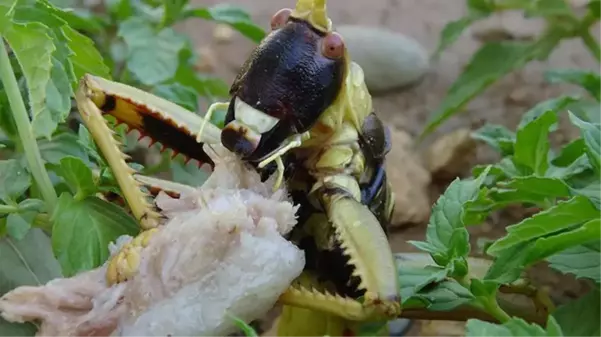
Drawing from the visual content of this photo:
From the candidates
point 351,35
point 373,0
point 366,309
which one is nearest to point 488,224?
point 351,35

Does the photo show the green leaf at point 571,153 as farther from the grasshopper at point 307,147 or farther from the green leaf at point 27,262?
the green leaf at point 27,262

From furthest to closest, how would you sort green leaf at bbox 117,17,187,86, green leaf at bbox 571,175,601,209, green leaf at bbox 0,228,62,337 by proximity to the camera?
green leaf at bbox 117,17,187,86, green leaf at bbox 0,228,62,337, green leaf at bbox 571,175,601,209

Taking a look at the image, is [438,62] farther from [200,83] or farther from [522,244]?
[522,244]

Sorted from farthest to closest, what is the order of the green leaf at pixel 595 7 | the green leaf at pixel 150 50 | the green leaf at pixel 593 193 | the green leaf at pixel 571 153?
the green leaf at pixel 595 7 < the green leaf at pixel 150 50 < the green leaf at pixel 571 153 < the green leaf at pixel 593 193

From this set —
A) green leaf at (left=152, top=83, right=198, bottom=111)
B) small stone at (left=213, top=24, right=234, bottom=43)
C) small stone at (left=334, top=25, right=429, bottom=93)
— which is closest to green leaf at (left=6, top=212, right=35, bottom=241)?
green leaf at (left=152, top=83, right=198, bottom=111)

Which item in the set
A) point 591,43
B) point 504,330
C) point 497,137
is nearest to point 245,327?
point 504,330

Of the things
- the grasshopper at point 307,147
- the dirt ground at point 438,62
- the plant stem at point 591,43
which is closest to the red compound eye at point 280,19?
the grasshopper at point 307,147

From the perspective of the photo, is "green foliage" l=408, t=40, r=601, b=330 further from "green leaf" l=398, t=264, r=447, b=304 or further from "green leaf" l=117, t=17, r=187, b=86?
"green leaf" l=117, t=17, r=187, b=86
